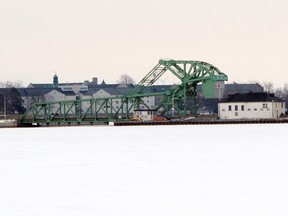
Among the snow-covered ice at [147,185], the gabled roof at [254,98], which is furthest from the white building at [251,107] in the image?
the snow-covered ice at [147,185]

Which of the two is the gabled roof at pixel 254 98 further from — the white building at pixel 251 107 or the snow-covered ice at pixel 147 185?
the snow-covered ice at pixel 147 185

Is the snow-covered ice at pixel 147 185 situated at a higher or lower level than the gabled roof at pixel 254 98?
lower

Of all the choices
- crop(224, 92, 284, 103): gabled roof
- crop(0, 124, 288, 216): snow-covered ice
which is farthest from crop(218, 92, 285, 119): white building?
crop(0, 124, 288, 216): snow-covered ice

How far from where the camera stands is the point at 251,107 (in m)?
110

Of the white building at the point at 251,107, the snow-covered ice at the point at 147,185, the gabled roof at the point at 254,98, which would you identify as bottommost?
the snow-covered ice at the point at 147,185

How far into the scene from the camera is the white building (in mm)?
109562

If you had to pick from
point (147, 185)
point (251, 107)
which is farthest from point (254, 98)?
point (147, 185)

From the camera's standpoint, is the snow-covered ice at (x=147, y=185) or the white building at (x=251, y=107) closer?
the snow-covered ice at (x=147, y=185)

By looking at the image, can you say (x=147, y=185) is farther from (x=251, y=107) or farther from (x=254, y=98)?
(x=254, y=98)

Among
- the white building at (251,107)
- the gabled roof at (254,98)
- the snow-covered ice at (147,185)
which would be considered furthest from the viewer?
the gabled roof at (254,98)

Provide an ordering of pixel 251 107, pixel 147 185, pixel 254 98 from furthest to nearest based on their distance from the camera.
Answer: pixel 254 98 → pixel 251 107 → pixel 147 185

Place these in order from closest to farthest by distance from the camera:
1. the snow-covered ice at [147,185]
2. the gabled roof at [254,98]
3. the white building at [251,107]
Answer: the snow-covered ice at [147,185], the white building at [251,107], the gabled roof at [254,98]

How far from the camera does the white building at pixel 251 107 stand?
110 metres

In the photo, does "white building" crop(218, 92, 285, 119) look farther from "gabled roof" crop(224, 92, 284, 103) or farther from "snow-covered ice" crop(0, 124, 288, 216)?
"snow-covered ice" crop(0, 124, 288, 216)
